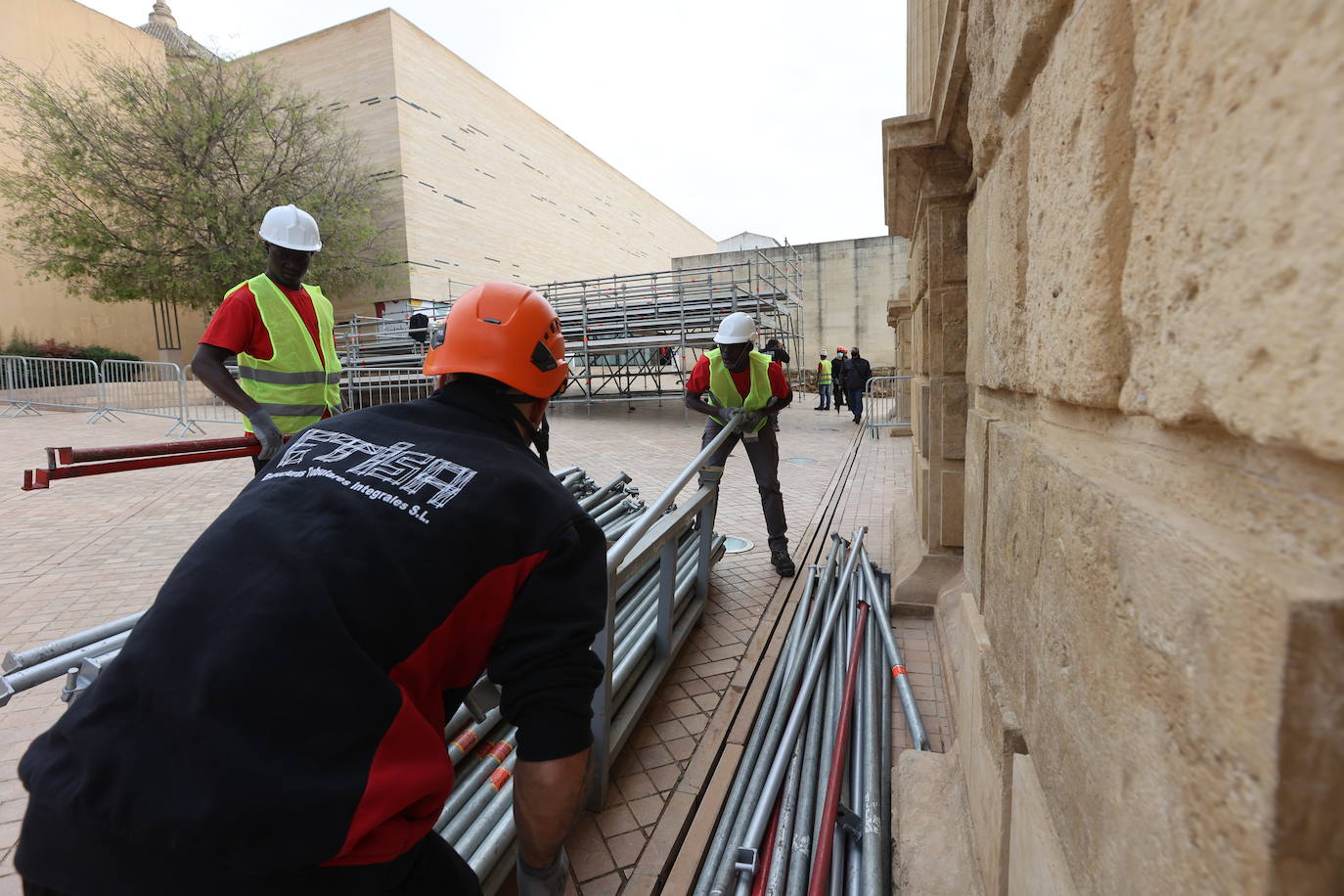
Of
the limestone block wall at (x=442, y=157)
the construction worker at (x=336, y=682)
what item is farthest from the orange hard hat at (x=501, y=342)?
the limestone block wall at (x=442, y=157)

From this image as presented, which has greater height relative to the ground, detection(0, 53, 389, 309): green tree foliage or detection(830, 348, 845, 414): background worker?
detection(0, 53, 389, 309): green tree foliage

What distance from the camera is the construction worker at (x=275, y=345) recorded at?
111 inches

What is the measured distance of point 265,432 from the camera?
2781mm

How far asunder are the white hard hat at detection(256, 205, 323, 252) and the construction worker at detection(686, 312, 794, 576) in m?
2.60

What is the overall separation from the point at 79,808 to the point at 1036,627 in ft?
4.95

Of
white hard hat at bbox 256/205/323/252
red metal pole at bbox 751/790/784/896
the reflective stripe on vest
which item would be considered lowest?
red metal pole at bbox 751/790/784/896

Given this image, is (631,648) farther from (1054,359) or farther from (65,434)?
(65,434)

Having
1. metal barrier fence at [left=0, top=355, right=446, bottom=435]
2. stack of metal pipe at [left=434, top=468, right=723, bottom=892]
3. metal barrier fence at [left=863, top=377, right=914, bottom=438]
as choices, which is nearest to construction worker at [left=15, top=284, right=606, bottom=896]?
stack of metal pipe at [left=434, top=468, right=723, bottom=892]

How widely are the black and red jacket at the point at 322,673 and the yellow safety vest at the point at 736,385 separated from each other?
343 centimetres

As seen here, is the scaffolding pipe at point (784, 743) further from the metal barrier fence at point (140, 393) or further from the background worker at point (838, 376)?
the background worker at point (838, 376)

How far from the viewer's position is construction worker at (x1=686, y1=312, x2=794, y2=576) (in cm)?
461

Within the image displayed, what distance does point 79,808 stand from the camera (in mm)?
977

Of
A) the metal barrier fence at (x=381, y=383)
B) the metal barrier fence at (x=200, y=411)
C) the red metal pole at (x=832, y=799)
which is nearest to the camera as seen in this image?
the red metal pole at (x=832, y=799)

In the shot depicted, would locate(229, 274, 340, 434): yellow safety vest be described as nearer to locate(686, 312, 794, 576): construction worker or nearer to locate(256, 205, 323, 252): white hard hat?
locate(256, 205, 323, 252): white hard hat
